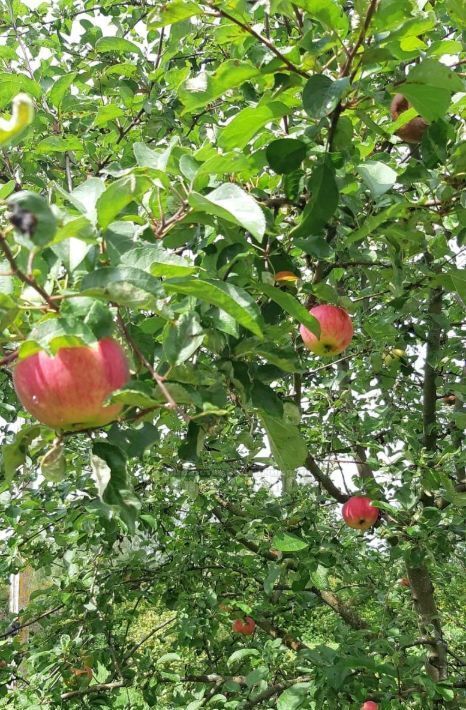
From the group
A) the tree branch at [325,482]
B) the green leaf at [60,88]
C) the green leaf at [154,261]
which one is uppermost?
the green leaf at [60,88]

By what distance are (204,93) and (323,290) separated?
492 millimetres

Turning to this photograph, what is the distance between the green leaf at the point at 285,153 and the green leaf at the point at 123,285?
1.40 ft

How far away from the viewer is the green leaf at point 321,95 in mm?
1011

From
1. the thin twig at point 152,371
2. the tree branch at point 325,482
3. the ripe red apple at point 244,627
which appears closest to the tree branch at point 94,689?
the ripe red apple at point 244,627

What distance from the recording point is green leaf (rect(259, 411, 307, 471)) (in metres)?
1.18

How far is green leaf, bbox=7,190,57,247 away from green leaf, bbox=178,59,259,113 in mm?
590

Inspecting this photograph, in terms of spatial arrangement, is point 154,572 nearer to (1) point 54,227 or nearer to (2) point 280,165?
(2) point 280,165

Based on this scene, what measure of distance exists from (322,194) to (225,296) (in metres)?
0.35

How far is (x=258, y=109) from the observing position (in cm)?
111

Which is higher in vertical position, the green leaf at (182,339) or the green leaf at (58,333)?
the green leaf at (182,339)

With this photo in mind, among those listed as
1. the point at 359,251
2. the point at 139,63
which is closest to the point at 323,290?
the point at 359,251

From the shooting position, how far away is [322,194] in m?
1.11

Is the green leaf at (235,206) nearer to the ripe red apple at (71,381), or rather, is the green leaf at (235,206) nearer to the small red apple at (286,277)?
the ripe red apple at (71,381)

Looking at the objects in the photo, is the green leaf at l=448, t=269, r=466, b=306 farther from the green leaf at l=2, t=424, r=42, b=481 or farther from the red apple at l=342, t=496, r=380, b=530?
the red apple at l=342, t=496, r=380, b=530
